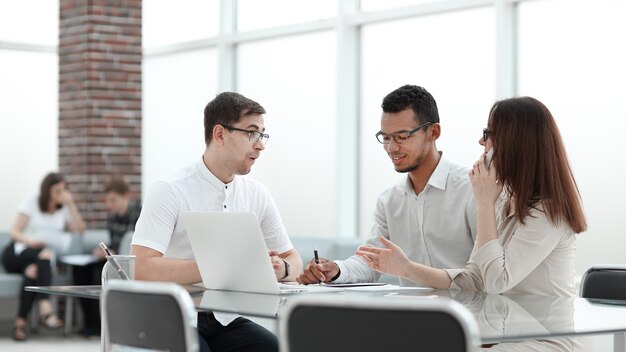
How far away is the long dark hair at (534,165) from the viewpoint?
10.6 ft

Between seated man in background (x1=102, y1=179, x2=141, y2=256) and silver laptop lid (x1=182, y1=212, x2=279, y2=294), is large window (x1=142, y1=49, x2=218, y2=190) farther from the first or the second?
silver laptop lid (x1=182, y1=212, x2=279, y2=294)

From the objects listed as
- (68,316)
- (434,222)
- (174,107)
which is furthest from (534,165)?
(174,107)

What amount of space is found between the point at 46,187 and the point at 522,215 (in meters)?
6.42

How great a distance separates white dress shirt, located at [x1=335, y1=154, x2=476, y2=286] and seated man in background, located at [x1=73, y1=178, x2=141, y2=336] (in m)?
5.16

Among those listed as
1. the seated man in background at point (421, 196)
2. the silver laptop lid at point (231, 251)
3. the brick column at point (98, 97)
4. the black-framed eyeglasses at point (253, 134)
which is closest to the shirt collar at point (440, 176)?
the seated man in background at point (421, 196)

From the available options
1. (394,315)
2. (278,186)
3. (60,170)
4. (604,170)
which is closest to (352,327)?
(394,315)

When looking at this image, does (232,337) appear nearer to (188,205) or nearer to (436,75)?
(188,205)

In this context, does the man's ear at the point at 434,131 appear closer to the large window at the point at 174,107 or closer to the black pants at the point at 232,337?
the black pants at the point at 232,337

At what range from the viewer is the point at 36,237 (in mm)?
8961

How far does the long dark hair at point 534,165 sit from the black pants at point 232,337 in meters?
1.05

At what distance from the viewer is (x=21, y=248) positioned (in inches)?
349

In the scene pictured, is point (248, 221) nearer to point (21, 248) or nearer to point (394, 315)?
point (394, 315)

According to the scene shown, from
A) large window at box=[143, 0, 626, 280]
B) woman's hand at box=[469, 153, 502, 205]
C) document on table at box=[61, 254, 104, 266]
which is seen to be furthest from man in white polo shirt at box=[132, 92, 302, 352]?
document on table at box=[61, 254, 104, 266]

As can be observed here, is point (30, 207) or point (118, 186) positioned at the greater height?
point (118, 186)
